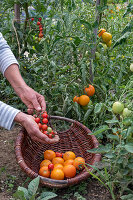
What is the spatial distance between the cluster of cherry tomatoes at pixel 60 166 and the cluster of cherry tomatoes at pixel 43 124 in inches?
6.5

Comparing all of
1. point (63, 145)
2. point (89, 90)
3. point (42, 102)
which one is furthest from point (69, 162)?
point (89, 90)

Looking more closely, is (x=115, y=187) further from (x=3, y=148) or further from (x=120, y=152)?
(x=3, y=148)

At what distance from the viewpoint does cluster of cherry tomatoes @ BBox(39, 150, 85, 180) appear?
150 cm

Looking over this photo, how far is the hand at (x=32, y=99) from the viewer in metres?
1.71

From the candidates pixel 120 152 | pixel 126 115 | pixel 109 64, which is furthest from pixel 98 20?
pixel 120 152

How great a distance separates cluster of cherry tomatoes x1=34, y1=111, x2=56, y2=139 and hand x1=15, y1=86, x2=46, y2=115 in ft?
0.16

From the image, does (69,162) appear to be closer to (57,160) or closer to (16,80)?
(57,160)

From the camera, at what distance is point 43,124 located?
1722mm

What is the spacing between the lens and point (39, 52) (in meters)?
2.11

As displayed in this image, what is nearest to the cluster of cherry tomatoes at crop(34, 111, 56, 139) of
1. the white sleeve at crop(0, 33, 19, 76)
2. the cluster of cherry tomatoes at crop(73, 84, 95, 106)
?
the cluster of cherry tomatoes at crop(73, 84, 95, 106)

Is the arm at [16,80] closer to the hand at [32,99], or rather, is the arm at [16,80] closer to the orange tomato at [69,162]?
the hand at [32,99]

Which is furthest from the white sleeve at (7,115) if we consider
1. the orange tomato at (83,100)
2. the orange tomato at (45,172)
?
the orange tomato at (83,100)

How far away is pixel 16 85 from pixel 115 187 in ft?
3.10

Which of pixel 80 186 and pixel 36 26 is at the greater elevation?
pixel 36 26
